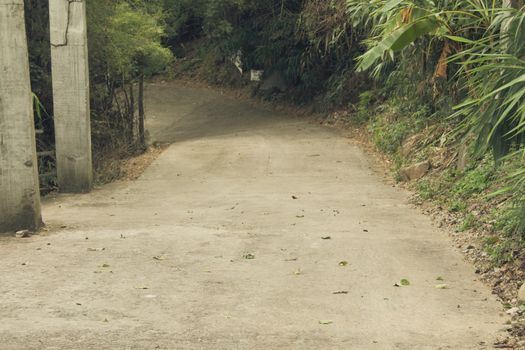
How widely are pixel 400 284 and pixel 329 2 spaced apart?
48.0 ft

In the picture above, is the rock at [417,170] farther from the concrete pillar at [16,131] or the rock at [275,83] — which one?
the rock at [275,83]

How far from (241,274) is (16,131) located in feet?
12.5

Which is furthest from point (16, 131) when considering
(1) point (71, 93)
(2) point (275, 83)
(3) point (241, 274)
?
(2) point (275, 83)

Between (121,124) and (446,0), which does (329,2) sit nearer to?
(121,124)

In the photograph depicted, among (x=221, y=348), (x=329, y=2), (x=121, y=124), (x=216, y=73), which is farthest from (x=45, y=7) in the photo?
(x=216, y=73)

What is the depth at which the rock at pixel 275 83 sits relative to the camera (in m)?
26.0

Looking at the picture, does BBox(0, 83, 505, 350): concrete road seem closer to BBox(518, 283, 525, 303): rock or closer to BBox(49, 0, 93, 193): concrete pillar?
BBox(518, 283, 525, 303): rock

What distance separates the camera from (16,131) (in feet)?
32.1

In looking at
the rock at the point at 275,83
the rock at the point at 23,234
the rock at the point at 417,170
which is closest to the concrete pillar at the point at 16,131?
the rock at the point at 23,234

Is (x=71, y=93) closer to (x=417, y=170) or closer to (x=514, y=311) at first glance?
(x=417, y=170)

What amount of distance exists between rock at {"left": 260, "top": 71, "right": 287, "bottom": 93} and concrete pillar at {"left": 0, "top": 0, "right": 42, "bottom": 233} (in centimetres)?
1655

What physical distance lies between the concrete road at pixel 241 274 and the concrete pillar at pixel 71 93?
0.52 meters

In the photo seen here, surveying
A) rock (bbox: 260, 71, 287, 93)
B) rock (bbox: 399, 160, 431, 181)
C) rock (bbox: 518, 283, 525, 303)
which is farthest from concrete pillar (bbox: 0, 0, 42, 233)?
rock (bbox: 260, 71, 287, 93)

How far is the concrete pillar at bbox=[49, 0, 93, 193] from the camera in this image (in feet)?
43.9
